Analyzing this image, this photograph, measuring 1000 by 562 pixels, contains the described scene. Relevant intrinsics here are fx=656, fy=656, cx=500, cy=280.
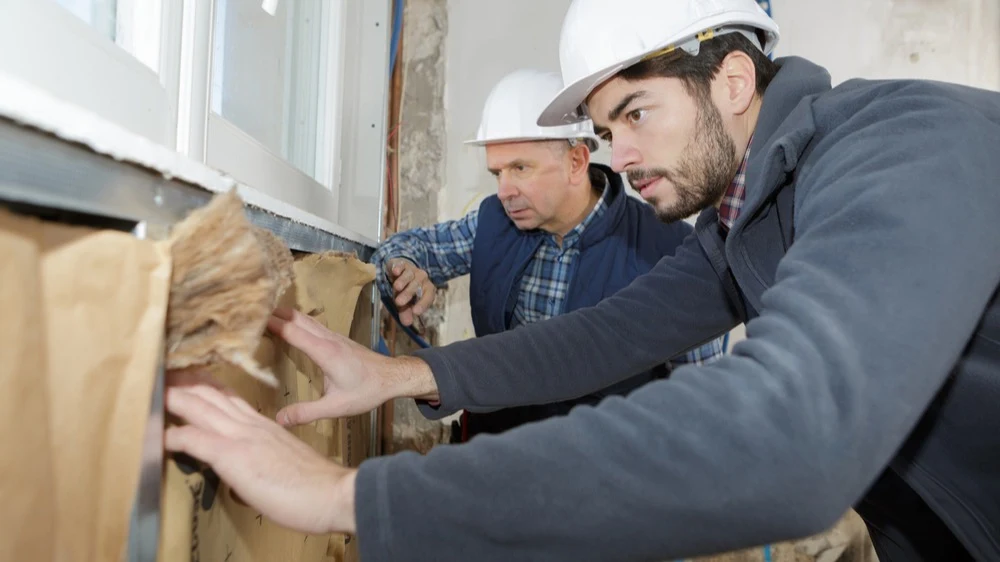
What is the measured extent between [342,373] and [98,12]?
0.44m

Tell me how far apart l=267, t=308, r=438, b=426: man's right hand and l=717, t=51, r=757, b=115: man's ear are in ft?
1.97

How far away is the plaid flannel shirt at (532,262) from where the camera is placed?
1.57 metres

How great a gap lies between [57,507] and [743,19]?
1.03 metres

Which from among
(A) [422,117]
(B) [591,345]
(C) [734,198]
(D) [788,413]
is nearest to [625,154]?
(C) [734,198]

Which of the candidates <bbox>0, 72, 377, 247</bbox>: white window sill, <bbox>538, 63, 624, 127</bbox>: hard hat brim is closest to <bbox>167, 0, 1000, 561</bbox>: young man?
<bbox>0, 72, 377, 247</bbox>: white window sill

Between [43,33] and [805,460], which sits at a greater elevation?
[43,33]

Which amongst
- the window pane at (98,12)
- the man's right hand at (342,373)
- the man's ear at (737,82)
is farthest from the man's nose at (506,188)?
the window pane at (98,12)

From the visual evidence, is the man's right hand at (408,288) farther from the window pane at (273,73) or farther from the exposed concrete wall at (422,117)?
the exposed concrete wall at (422,117)

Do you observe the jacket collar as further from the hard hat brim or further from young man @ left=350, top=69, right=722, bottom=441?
young man @ left=350, top=69, right=722, bottom=441

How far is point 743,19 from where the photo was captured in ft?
3.28

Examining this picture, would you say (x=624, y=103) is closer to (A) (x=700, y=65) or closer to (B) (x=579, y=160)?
(A) (x=700, y=65)

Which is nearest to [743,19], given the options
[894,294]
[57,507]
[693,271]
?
[693,271]

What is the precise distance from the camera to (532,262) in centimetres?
170

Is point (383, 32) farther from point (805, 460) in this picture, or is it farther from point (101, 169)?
point (805, 460)
